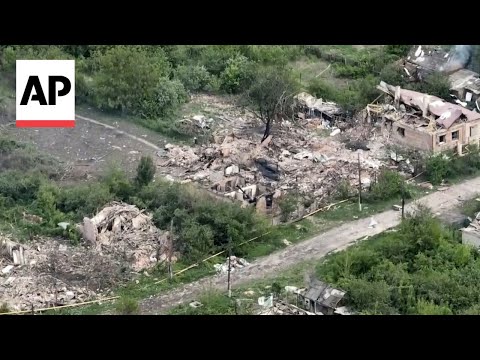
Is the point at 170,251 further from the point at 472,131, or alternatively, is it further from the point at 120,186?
the point at 472,131

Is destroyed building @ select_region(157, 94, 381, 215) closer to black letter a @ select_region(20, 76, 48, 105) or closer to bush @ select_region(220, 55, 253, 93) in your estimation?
bush @ select_region(220, 55, 253, 93)

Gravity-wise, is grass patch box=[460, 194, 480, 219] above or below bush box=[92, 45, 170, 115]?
below

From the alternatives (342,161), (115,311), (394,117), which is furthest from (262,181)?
(115,311)

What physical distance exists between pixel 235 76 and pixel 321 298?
21.7ft

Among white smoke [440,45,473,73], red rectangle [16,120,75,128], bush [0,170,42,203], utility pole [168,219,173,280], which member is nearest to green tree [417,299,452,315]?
utility pole [168,219,173,280]

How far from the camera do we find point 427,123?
17.8 meters

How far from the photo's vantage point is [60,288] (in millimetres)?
14281

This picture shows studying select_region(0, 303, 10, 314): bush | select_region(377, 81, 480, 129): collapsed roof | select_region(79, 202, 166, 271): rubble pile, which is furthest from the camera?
select_region(377, 81, 480, 129): collapsed roof

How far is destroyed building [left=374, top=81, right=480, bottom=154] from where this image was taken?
1752 centimetres

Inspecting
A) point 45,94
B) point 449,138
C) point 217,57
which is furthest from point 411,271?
point 217,57

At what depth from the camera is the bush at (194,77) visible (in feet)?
64.4

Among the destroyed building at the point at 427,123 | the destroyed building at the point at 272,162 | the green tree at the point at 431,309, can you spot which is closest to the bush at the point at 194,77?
the destroyed building at the point at 272,162

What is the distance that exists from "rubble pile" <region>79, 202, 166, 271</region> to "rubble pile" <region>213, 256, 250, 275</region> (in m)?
0.75

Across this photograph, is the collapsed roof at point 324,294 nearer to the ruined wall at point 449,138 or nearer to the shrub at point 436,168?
the shrub at point 436,168
